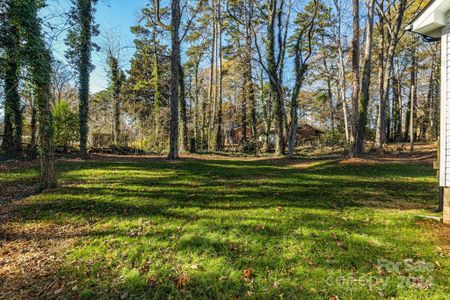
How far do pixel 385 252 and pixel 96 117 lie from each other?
104ft

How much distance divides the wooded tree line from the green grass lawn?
2.94 m

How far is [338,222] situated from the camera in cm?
427

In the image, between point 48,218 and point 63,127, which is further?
point 63,127

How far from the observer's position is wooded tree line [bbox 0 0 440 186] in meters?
8.94

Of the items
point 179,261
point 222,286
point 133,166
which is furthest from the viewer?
point 133,166

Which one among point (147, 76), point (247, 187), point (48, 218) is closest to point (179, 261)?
point (48, 218)

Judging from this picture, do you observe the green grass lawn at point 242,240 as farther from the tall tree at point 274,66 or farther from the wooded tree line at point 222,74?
the tall tree at point 274,66

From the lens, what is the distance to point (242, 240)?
3715 millimetres

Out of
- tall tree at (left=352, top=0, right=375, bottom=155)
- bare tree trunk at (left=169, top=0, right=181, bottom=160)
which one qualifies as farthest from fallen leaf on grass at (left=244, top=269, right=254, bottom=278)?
tall tree at (left=352, top=0, right=375, bottom=155)

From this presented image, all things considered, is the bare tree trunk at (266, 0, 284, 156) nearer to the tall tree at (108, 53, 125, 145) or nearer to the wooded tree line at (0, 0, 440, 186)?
the wooded tree line at (0, 0, 440, 186)

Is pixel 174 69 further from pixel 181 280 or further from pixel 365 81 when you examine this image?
pixel 181 280

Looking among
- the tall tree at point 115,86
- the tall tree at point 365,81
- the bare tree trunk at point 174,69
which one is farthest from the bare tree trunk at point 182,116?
the tall tree at point 365,81

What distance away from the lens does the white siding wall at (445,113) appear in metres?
4.21

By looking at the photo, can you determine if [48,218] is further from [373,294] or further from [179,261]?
[373,294]
